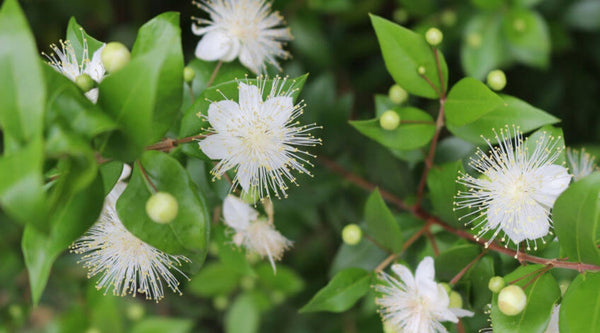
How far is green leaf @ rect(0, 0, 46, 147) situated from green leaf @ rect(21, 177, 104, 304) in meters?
0.16

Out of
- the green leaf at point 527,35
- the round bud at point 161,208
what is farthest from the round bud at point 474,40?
the round bud at point 161,208

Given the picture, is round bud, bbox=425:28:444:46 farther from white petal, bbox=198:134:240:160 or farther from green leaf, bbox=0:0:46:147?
green leaf, bbox=0:0:46:147

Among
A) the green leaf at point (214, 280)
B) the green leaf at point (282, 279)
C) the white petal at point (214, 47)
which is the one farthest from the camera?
the green leaf at point (214, 280)

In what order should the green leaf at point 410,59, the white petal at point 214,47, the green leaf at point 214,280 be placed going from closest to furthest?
the green leaf at point 410,59 → the white petal at point 214,47 → the green leaf at point 214,280

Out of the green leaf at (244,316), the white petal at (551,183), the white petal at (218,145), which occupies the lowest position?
the green leaf at (244,316)

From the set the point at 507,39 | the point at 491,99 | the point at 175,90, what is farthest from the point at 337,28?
the point at 175,90

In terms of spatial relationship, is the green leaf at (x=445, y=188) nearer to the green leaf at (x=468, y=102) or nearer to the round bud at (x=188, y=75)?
the green leaf at (x=468, y=102)

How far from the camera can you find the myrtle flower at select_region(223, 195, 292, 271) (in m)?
1.42

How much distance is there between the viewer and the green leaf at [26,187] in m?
0.79

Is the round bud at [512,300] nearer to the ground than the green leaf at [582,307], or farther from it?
nearer to the ground

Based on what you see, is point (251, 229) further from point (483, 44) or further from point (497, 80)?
point (483, 44)

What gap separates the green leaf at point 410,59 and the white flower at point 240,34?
1.17ft

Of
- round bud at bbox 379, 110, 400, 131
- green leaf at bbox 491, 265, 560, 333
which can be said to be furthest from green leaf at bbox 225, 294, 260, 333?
green leaf at bbox 491, 265, 560, 333

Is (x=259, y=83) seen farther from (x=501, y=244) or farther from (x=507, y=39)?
(x=507, y=39)
